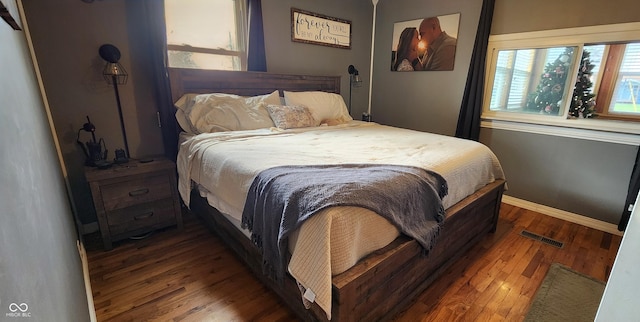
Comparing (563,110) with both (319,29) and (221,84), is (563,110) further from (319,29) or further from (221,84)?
(221,84)

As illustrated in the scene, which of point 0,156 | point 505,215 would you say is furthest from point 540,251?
point 0,156

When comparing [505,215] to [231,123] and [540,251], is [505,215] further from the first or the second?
[231,123]

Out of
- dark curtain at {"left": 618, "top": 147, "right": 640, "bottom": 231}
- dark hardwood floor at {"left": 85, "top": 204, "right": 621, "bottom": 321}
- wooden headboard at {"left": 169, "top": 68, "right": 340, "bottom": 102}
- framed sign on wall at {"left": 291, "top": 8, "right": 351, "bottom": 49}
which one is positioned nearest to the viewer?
dark hardwood floor at {"left": 85, "top": 204, "right": 621, "bottom": 321}

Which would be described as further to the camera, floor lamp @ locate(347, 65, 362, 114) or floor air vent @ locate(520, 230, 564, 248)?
floor lamp @ locate(347, 65, 362, 114)

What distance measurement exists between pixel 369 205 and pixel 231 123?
5.51 ft

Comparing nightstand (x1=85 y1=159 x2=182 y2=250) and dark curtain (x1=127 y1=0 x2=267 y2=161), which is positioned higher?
dark curtain (x1=127 y1=0 x2=267 y2=161)

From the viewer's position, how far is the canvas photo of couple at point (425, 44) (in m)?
3.23

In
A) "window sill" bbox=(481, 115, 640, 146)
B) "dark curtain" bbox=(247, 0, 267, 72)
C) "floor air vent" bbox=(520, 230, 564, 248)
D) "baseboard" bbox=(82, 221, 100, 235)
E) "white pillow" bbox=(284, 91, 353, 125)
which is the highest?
"dark curtain" bbox=(247, 0, 267, 72)

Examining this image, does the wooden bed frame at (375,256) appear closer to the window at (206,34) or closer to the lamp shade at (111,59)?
the window at (206,34)

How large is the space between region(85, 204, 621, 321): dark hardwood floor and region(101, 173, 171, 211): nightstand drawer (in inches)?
13.0

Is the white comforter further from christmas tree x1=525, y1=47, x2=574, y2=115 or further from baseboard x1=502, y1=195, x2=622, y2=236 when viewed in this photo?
christmas tree x1=525, y1=47, x2=574, y2=115

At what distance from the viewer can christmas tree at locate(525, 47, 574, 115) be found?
104 inches

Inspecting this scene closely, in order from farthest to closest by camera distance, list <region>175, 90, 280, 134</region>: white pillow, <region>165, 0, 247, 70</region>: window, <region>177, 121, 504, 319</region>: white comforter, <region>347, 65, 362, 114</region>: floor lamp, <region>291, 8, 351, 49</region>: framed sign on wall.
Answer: <region>347, 65, 362, 114</region>: floor lamp → <region>291, 8, 351, 49</region>: framed sign on wall → <region>165, 0, 247, 70</region>: window → <region>175, 90, 280, 134</region>: white pillow → <region>177, 121, 504, 319</region>: white comforter

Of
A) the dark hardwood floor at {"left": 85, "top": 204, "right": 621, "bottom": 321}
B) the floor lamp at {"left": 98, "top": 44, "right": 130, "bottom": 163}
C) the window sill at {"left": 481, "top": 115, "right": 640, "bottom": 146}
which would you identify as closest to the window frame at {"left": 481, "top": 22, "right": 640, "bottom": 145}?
the window sill at {"left": 481, "top": 115, "right": 640, "bottom": 146}
